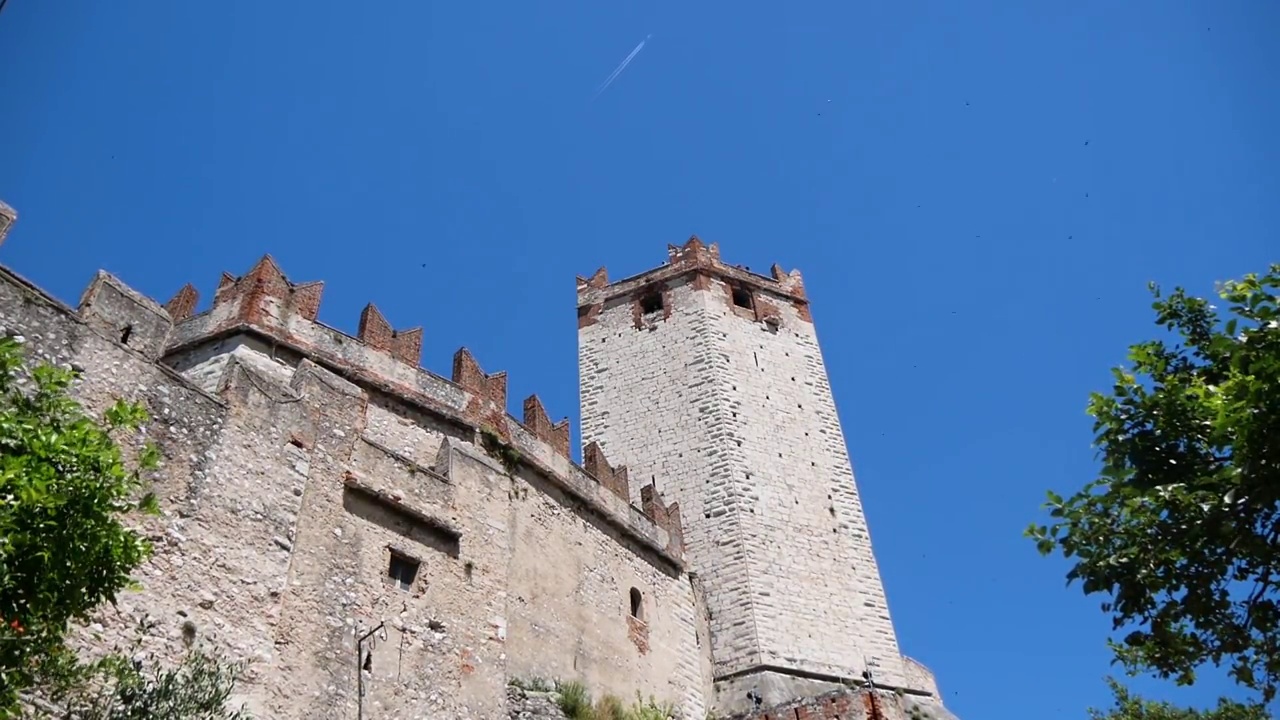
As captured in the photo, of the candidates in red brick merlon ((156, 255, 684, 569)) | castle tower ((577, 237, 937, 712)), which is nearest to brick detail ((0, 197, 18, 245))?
red brick merlon ((156, 255, 684, 569))

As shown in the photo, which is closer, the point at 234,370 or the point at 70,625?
the point at 70,625

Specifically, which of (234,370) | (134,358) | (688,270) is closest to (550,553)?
(234,370)

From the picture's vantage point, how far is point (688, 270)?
78.3ft

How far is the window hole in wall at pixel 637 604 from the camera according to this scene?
1630cm

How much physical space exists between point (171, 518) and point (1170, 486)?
865 centimetres

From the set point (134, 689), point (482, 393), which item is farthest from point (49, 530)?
point (482, 393)

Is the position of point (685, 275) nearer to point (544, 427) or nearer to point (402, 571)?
point (544, 427)

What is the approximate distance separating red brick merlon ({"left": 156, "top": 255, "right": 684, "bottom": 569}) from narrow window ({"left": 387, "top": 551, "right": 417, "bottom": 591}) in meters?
3.75

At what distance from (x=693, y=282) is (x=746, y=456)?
523 centimetres

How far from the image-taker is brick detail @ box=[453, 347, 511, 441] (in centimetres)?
1605

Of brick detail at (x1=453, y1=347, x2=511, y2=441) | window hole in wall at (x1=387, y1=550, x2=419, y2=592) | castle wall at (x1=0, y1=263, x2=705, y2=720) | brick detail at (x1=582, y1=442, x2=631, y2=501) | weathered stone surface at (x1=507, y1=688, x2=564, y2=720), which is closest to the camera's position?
castle wall at (x1=0, y1=263, x2=705, y2=720)

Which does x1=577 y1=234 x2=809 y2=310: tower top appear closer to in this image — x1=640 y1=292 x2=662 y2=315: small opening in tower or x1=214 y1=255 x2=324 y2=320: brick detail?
x1=640 y1=292 x2=662 y2=315: small opening in tower

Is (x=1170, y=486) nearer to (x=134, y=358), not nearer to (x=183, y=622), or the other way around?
(x=183, y=622)

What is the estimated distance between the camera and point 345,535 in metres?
11.4
